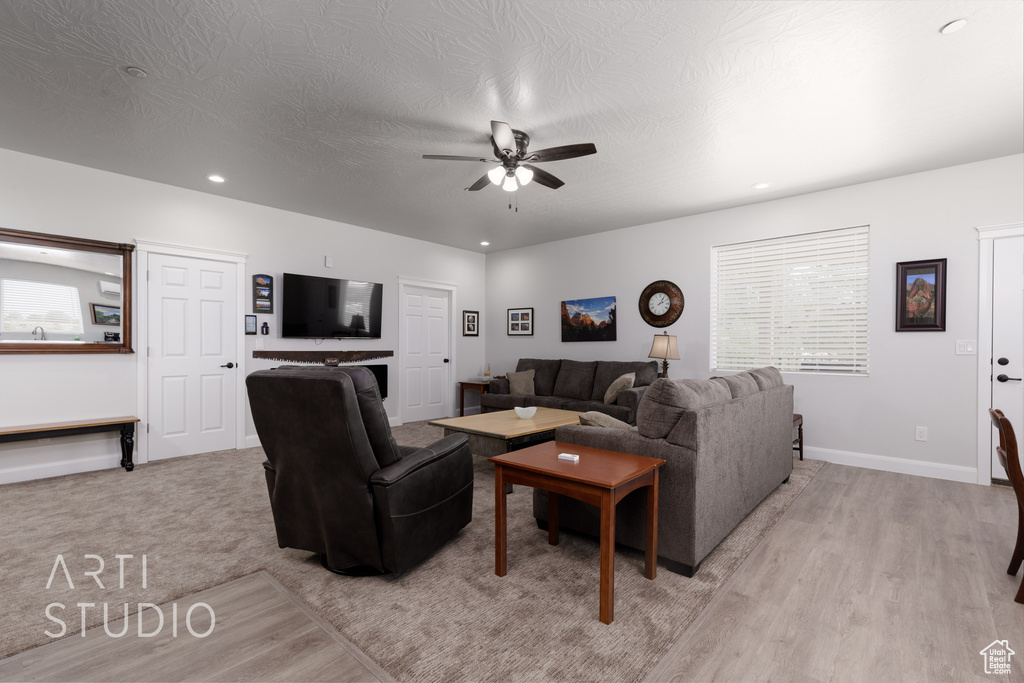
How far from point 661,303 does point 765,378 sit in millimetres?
2306

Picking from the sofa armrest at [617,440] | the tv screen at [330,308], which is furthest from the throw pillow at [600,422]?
the tv screen at [330,308]

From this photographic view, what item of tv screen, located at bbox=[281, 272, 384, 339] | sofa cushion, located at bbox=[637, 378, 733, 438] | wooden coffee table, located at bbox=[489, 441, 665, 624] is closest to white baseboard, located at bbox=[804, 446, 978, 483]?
sofa cushion, located at bbox=[637, 378, 733, 438]

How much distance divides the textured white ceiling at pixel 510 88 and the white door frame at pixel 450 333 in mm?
2344

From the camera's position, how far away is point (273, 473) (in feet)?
7.74

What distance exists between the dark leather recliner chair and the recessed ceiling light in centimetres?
318

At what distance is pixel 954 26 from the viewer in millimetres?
2145

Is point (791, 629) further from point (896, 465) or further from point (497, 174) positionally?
point (896, 465)

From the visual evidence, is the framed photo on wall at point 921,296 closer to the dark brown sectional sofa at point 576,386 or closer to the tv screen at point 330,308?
the dark brown sectional sofa at point 576,386

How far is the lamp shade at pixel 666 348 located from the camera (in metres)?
5.03

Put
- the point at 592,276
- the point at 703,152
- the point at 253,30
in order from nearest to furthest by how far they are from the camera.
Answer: the point at 253,30 < the point at 703,152 < the point at 592,276

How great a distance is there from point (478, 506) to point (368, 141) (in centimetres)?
277

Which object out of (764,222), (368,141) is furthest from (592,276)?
(368,141)

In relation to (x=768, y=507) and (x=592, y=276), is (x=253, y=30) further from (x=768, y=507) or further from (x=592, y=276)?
(x=592, y=276)

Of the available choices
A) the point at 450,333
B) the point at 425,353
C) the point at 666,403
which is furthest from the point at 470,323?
the point at 666,403
